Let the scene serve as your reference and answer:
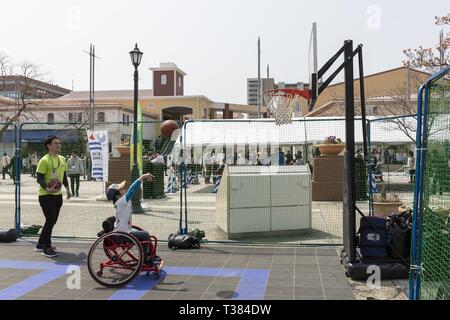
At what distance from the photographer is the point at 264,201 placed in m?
8.83

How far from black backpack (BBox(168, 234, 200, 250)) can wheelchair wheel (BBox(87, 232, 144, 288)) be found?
5.88 feet

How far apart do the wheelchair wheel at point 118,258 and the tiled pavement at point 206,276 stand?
0.44ft

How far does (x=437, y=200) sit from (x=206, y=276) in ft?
10.1

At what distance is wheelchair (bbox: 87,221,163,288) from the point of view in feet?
18.3

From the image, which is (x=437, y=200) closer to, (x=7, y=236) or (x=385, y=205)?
(x=385, y=205)

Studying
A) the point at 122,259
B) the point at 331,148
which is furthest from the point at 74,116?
the point at 122,259

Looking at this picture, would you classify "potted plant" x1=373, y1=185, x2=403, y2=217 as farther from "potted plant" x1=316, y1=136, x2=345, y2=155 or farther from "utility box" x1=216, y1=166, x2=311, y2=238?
"potted plant" x1=316, y1=136, x2=345, y2=155

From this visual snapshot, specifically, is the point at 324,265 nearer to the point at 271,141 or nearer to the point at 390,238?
the point at 390,238

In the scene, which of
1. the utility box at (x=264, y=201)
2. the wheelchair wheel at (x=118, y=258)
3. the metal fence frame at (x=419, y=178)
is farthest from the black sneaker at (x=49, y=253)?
the metal fence frame at (x=419, y=178)

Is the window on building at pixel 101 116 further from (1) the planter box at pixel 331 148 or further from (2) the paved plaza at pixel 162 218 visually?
(1) the planter box at pixel 331 148

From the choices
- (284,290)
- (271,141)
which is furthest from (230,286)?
(271,141)
